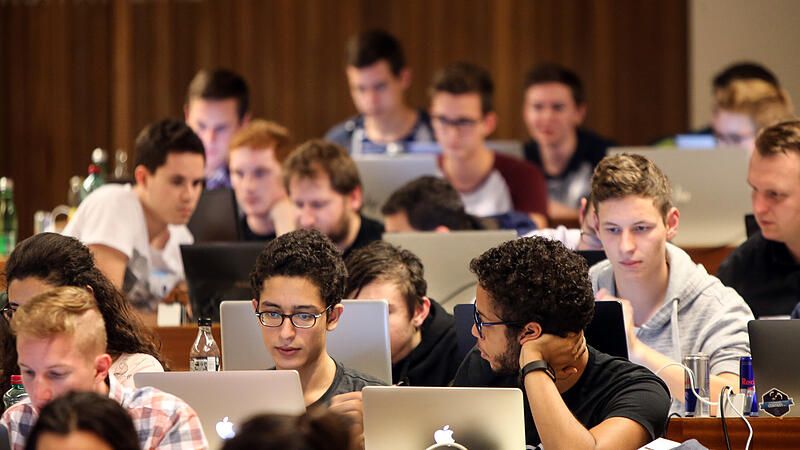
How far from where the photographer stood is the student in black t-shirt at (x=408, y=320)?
3.35 metres

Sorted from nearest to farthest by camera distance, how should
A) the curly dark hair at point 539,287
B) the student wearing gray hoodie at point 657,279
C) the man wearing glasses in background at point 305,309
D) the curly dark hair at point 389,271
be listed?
the curly dark hair at point 539,287
the man wearing glasses in background at point 305,309
the student wearing gray hoodie at point 657,279
the curly dark hair at point 389,271

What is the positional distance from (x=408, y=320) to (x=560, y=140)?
3122 millimetres

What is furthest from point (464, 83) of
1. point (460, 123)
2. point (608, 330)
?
point (608, 330)

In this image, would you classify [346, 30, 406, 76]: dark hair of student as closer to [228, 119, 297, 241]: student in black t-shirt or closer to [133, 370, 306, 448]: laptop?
[228, 119, 297, 241]: student in black t-shirt

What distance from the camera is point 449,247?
388cm

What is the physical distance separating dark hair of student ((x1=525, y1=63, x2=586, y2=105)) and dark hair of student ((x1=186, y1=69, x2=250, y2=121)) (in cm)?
164

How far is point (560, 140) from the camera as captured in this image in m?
6.30

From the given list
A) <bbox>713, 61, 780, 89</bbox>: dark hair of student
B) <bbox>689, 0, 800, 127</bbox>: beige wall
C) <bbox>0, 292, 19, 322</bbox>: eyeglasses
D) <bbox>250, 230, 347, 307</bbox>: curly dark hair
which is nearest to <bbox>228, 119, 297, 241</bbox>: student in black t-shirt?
<bbox>250, 230, 347, 307</bbox>: curly dark hair

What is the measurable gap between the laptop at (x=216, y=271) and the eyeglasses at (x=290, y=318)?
99 centimetres

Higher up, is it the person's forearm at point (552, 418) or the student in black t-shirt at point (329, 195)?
the student in black t-shirt at point (329, 195)

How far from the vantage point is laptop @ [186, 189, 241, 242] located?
16.1ft

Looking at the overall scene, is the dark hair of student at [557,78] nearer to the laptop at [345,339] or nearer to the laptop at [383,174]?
the laptop at [383,174]

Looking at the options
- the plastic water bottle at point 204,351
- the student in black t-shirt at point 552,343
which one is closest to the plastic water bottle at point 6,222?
the plastic water bottle at point 204,351

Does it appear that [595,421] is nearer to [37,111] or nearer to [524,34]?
[524,34]
